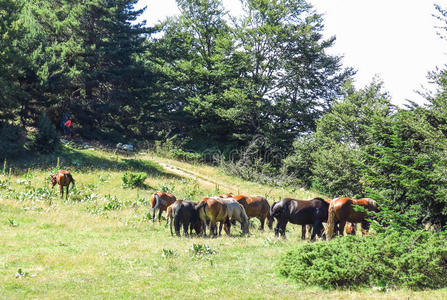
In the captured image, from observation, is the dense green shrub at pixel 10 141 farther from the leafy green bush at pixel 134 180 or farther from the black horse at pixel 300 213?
the black horse at pixel 300 213

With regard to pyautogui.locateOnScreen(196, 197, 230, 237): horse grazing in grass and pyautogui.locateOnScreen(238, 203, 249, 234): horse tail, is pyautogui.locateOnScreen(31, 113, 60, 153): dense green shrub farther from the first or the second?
pyautogui.locateOnScreen(238, 203, 249, 234): horse tail

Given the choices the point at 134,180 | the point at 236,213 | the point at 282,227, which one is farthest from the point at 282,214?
the point at 134,180

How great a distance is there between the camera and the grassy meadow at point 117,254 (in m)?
8.89

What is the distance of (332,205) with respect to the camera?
15406mm

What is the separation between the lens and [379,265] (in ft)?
30.9

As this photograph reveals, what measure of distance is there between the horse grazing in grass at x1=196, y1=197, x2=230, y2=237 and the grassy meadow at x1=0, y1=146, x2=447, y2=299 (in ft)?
3.09

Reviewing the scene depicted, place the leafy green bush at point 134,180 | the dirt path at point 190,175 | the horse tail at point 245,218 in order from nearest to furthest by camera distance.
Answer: the horse tail at point 245,218
the leafy green bush at point 134,180
the dirt path at point 190,175

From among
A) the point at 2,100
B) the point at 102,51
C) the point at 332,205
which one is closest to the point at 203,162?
the point at 102,51

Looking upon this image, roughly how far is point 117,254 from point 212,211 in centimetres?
442

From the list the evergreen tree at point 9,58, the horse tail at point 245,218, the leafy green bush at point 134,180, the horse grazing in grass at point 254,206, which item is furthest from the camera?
the evergreen tree at point 9,58

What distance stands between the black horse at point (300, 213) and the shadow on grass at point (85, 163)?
15.3 meters

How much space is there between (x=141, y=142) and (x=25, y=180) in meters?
18.7

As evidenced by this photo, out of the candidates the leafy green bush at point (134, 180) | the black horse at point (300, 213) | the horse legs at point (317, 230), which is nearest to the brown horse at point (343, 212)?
the black horse at point (300, 213)

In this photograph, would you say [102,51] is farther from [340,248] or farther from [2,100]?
[340,248]
